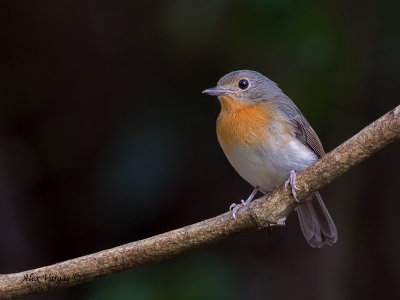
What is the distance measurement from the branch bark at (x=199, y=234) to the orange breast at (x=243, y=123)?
2.88 feet

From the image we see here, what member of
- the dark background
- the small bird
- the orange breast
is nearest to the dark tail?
the small bird

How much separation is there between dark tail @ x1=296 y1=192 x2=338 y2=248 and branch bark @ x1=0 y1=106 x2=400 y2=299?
3.74 ft

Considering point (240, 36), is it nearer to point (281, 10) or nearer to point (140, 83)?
point (281, 10)

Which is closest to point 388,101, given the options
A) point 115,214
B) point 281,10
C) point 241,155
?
point 281,10

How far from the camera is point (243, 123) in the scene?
430 centimetres

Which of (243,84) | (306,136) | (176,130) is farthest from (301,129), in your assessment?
(176,130)

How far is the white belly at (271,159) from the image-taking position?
420 centimetres

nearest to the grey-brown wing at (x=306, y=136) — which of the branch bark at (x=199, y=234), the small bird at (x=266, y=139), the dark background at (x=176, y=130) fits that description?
the small bird at (x=266, y=139)

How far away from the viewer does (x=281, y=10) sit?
4723 millimetres

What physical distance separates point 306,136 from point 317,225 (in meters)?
0.57

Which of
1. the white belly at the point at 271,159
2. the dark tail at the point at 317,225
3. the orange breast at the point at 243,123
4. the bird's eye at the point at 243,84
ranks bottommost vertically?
the dark tail at the point at 317,225

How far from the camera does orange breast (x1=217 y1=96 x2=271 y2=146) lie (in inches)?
167

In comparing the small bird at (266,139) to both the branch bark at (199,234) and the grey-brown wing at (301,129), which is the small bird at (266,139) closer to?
the grey-brown wing at (301,129)

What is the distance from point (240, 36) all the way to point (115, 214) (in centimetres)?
169
